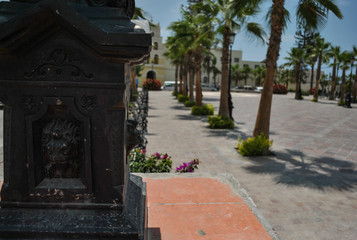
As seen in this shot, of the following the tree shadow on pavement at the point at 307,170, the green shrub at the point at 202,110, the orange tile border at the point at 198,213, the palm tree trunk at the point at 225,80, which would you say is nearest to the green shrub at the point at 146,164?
the orange tile border at the point at 198,213

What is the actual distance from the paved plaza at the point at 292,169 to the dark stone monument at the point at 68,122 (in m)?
2.75

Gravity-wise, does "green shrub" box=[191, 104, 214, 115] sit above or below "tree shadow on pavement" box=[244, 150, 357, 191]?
above

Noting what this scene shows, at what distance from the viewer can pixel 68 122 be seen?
179 cm

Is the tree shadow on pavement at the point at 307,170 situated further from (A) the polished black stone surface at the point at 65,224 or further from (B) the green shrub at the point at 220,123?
(A) the polished black stone surface at the point at 65,224

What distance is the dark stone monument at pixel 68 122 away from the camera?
166 cm

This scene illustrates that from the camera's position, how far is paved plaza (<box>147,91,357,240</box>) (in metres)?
4.05

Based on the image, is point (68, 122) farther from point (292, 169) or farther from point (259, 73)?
point (259, 73)

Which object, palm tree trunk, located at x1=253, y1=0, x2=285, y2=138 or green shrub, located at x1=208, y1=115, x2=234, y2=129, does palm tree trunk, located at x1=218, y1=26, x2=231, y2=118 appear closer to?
green shrub, located at x1=208, y1=115, x2=234, y2=129

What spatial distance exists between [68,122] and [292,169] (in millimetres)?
5997

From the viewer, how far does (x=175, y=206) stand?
3180 millimetres

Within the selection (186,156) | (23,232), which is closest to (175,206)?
(23,232)

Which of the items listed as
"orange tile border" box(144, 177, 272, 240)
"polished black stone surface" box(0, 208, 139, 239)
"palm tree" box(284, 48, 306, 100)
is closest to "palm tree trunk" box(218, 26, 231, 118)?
"orange tile border" box(144, 177, 272, 240)

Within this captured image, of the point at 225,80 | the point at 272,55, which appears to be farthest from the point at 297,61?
the point at 272,55

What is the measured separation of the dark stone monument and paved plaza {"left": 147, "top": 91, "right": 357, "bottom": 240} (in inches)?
108
